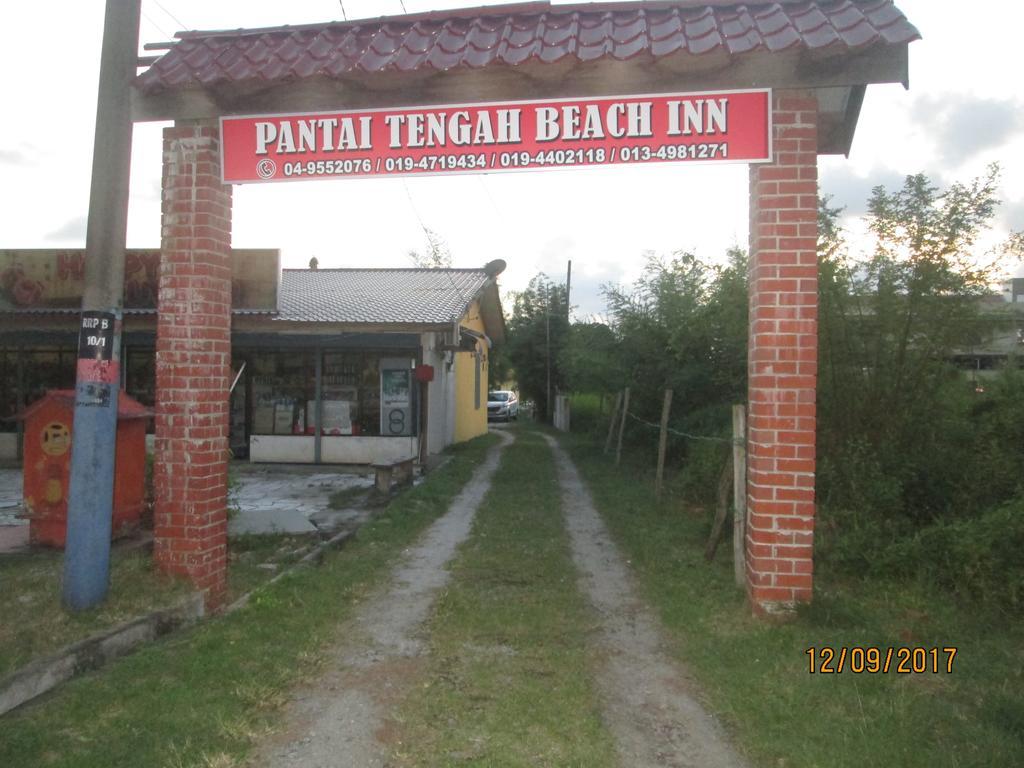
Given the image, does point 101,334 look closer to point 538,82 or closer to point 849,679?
point 538,82

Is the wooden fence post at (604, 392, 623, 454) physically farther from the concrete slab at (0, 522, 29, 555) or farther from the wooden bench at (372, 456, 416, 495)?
the concrete slab at (0, 522, 29, 555)

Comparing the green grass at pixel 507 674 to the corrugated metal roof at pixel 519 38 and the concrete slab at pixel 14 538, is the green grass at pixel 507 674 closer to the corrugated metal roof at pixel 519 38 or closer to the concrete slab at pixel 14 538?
the corrugated metal roof at pixel 519 38

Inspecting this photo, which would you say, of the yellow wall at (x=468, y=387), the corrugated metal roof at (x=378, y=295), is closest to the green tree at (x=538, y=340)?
the yellow wall at (x=468, y=387)

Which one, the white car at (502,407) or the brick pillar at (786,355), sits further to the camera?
A: the white car at (502,407)

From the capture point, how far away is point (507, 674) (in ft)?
15.0

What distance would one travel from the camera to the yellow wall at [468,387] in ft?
76.3

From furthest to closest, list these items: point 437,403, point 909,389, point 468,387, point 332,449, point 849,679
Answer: point 468,387 → point 437,403 → point 332,449 → point 909,389 → point 849,679

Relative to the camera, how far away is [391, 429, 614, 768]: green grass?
3.67 m

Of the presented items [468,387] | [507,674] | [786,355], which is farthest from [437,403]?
[507,674]

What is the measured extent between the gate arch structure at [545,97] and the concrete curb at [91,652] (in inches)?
13.9

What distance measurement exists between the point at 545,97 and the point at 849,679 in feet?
12.7

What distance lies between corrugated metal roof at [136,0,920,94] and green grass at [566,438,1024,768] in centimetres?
346

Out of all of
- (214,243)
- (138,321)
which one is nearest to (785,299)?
(214,243)
